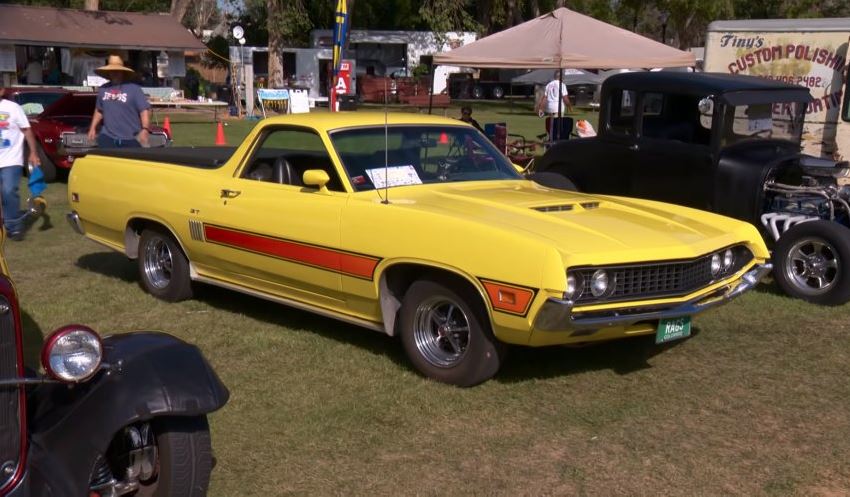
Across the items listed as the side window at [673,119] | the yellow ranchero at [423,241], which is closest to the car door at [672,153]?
the side window at [673,119]

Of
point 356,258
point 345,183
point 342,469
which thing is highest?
point 345,183

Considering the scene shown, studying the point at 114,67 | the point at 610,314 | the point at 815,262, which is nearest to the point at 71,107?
the point at 114,67

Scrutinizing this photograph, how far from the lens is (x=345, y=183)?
578 centimetres

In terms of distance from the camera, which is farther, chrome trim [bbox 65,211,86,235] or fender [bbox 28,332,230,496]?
chrome trim [bbox 65,211,86,235]

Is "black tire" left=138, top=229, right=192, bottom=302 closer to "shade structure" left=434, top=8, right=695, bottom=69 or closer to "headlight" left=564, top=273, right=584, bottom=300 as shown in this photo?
"headlight" left=564, top=273, right=584, bottom=300

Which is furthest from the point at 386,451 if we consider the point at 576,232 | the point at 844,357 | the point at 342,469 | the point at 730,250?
the point at 844,357

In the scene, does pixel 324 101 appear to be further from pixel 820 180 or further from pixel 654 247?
pixel 654 247

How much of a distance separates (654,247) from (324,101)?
32368 millimetres

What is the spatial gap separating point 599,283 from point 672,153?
13.3ft

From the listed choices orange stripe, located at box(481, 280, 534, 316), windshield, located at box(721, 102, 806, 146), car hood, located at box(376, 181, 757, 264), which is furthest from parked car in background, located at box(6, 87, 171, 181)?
orange stripe, located at box(481, 280, 534, 316)

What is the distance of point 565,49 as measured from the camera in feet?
44.0

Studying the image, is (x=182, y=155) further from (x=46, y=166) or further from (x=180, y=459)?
(x=46, y=166)

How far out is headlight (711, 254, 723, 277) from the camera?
547cm

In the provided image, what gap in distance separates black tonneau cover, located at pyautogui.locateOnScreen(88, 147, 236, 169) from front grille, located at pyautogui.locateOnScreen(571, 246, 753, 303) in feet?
10.7
